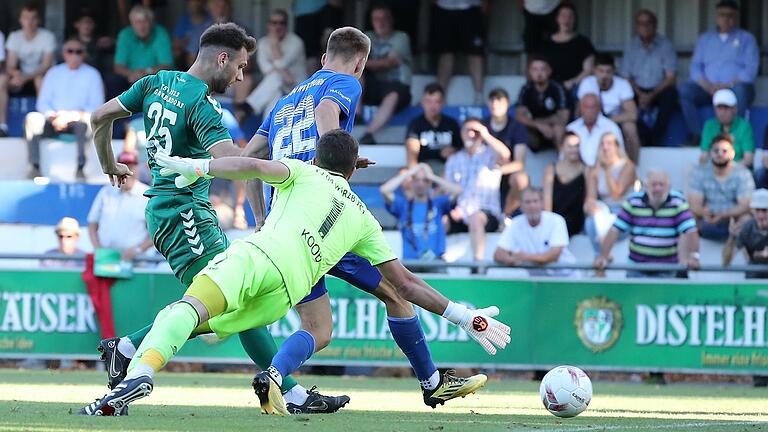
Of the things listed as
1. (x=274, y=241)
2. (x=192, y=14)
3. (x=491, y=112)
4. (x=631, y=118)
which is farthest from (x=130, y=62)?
(x=274, y=241)

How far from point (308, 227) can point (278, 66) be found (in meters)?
10.5

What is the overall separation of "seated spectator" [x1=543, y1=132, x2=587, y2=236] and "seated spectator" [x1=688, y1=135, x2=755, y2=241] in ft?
4.04

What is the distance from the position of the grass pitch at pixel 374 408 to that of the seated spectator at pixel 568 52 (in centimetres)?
479

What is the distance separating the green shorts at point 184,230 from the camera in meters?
7.80

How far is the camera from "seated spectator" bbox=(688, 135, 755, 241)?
14.7 metres

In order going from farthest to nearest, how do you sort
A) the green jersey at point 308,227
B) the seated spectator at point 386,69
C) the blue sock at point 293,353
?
the seated spectator at point 386,69
the blue sock at point 293,353
the green jersey at point 308,227

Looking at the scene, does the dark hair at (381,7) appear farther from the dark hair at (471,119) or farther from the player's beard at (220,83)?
the player's beard at (220,83)

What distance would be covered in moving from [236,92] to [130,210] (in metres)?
3.28

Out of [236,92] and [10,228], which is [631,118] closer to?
[236,92]

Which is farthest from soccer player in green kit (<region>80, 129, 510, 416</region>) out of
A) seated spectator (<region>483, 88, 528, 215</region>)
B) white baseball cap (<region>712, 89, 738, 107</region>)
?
white baseball cap (<region>712, 89, 738, 107</region>)

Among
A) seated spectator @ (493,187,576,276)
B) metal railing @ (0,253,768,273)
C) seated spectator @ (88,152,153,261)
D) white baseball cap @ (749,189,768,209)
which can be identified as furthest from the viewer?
seated spectator @ (88,152,153,261)

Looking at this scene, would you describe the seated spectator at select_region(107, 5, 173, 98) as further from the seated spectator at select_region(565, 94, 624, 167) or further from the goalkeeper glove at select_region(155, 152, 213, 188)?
the goalkeeper glove at select_region(155, 152, 213, 188)

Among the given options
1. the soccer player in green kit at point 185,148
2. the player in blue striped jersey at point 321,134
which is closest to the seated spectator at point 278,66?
the player in blue striped jersey at point 321,134

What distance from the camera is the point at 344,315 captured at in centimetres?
1391
